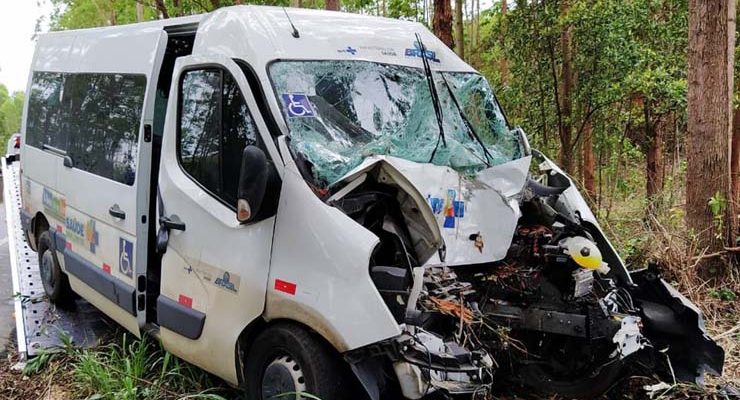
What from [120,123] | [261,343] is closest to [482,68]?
[120,123]

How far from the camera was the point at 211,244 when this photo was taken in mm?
3586

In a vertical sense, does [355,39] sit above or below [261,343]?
above

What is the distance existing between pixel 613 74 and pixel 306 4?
12.7 meters

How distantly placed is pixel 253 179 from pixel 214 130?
2.93ft

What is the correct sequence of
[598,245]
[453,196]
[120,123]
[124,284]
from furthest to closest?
[120,123] → [124,284] → [598,245] → [453,196]

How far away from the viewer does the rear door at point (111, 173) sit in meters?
4.28

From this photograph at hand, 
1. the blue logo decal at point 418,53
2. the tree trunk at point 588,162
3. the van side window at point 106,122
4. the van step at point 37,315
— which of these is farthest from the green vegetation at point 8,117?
the blue logo decal at point 418,53

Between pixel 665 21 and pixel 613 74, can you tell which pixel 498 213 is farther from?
pixel 665 21

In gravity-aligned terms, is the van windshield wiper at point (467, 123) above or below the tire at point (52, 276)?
above

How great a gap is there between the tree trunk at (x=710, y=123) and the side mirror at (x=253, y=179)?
14.1 ft

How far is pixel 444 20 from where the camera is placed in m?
7.67

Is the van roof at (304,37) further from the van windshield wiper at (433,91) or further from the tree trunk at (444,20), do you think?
the tree trunk at (444,20)

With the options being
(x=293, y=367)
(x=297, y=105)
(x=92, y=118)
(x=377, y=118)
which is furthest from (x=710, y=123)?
(x=92, y=118)

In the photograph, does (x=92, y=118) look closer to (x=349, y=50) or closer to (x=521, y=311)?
(x=349, y=50)
